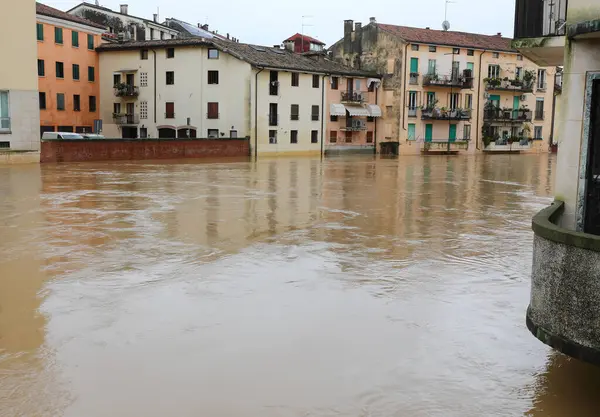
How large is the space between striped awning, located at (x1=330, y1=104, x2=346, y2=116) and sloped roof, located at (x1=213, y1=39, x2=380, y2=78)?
293cm

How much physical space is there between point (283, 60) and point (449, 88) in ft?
61.9

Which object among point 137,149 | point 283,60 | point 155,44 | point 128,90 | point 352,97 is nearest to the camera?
point 137,149

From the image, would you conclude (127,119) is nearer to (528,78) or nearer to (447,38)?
(447,38)

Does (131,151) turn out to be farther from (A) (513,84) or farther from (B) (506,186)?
(A) (513,84)

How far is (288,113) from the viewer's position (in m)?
57.4

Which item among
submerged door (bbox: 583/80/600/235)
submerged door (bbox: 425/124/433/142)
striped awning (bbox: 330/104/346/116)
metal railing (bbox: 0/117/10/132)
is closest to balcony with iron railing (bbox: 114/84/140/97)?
striped awning (bbox: 330/104/346/116)

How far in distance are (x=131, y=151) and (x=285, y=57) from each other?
21101 mm

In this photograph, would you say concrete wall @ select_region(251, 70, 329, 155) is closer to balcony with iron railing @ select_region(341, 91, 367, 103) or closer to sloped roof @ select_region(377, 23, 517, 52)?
balcony with iron railing @ select_region(341, 91, 367, 103)

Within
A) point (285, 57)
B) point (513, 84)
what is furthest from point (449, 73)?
point (285, 57)

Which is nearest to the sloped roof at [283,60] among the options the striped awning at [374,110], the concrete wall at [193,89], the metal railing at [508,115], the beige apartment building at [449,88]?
the concrete wall at [193,89]

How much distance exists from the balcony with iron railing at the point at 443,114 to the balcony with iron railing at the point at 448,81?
2.30m

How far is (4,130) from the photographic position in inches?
1346

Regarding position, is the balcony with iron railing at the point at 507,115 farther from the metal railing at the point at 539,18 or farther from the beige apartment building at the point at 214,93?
the metal railing at the point at 539,18

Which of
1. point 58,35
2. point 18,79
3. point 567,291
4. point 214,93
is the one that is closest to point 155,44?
point 214,93
